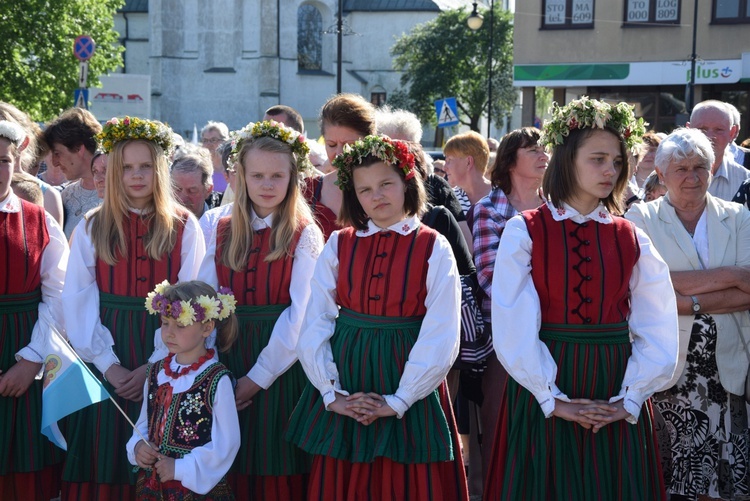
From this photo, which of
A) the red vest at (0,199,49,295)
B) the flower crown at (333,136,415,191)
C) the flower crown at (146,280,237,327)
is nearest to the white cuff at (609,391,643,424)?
the flower crown at (333,136,415,191)

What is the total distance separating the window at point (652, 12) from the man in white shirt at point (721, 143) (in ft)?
76.5

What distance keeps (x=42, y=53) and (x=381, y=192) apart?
24914 millimetres

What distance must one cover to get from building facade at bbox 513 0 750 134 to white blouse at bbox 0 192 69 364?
25.2 m

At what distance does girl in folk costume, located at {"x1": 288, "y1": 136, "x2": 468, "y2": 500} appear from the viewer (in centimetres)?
387

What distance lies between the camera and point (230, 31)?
1810 inches

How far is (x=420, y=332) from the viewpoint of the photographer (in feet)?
12.9

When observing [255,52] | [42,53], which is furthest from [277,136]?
[255,52]

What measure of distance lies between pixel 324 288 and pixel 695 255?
1.96 meters

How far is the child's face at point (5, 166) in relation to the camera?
14.8 ft

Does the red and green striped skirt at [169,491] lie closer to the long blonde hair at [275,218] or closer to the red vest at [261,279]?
the red vest at [261,279]

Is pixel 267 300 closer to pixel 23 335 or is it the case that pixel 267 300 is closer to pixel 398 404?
pixel 398 404

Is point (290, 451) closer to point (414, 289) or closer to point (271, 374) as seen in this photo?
point (271, 374)

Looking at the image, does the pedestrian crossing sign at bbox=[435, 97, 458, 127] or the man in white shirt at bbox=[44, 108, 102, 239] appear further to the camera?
the pedestrian crossing sign at bbox=[435, 97, 458, 127]

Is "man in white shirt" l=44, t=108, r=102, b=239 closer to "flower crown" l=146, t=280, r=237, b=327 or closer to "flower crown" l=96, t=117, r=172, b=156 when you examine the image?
"flower crown" l=96, t=117, r=172, b=156
